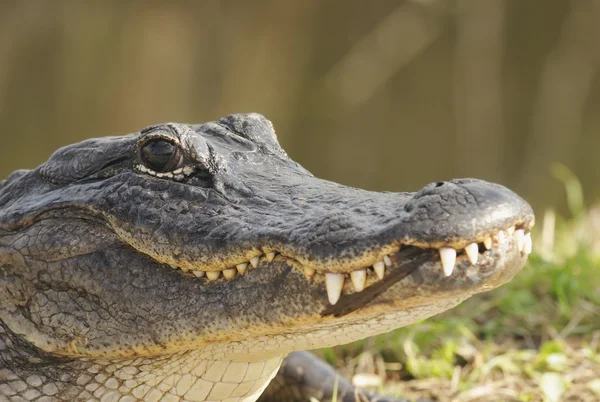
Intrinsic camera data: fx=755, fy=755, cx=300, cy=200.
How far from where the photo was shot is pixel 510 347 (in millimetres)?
3693

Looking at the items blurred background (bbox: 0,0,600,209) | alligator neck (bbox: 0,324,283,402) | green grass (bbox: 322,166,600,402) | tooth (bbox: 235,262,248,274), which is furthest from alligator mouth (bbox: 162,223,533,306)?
blurred background (bbox: 0,0,600,209)

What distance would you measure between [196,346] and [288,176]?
65 centimetres

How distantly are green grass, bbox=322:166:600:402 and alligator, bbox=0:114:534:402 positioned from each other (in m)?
1.19

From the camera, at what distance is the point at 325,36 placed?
50.6 feet

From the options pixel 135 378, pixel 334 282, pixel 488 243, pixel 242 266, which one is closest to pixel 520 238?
pixel 488 243

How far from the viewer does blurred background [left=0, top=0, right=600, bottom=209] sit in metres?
12.9

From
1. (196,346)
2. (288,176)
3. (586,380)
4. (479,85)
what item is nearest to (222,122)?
(288,176)

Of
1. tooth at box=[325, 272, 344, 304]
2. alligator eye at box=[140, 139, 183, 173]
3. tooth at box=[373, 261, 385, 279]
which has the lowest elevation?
tooth at box=[325, 272, 344, 304]

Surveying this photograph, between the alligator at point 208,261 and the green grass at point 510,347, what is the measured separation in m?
1.19

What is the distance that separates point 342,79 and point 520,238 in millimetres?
13001

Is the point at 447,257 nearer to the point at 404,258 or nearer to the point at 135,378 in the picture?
the point at 404,258

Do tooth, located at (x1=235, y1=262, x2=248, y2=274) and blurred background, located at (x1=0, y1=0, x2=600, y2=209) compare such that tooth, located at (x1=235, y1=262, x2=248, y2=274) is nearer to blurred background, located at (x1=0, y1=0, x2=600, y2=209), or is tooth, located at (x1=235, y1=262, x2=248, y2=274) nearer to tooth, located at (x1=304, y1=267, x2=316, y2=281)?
tooth, located at (x1=304, y1=267, x2=316, y2=281)

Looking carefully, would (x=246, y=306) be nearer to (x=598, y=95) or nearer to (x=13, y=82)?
(x=13, y=82)

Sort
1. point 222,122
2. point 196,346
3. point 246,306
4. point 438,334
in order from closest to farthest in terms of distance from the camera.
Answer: point 246,306 < point 196,346 < point 222,122 < point 438,334
